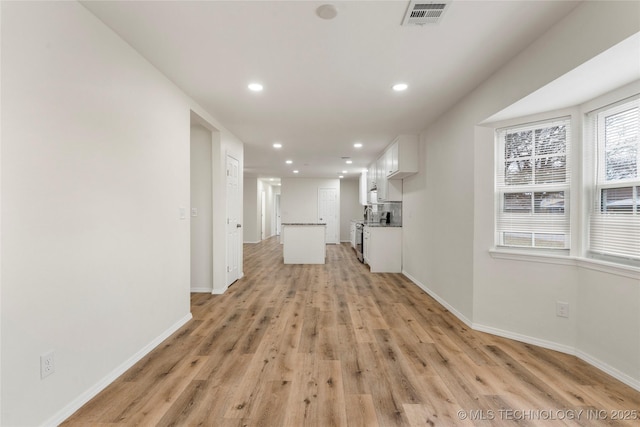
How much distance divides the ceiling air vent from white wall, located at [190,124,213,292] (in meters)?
3.21

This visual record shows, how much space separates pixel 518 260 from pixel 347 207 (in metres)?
8.52

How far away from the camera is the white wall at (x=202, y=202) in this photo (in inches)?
162

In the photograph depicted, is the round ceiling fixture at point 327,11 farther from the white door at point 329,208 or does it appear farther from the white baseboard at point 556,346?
the white door at point 329,208

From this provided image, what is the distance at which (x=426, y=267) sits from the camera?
4305 millimetres

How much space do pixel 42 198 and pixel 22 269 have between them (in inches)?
15.0

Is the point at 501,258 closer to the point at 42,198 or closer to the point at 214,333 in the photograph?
the point at 214,333

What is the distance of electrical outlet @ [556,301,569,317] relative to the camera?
240 centimetres

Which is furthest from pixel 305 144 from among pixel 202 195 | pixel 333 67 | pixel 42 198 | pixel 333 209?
pixel 333 209

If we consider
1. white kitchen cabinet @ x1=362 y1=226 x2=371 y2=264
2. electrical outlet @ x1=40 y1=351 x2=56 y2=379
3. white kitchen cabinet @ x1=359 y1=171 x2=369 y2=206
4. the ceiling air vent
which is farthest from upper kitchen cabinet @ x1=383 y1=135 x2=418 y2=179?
electrical outlet @ x1=40 y1=351 x2=56 y2=379

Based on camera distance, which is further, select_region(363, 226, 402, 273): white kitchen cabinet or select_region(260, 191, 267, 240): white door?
select_region(260, 191, 267, 240): white door

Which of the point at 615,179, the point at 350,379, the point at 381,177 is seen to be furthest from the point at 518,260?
the point at 381,177

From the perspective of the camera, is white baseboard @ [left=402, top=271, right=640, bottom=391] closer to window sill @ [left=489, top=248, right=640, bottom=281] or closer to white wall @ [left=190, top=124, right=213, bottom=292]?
window sill @ [left=489, top=248, right=640, bottom=281]

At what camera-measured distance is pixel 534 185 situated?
2.65m

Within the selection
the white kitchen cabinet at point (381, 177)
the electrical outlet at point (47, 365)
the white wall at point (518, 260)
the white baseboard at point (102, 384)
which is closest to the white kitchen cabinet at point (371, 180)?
the white kitchen cabinet at point (381, 177)
